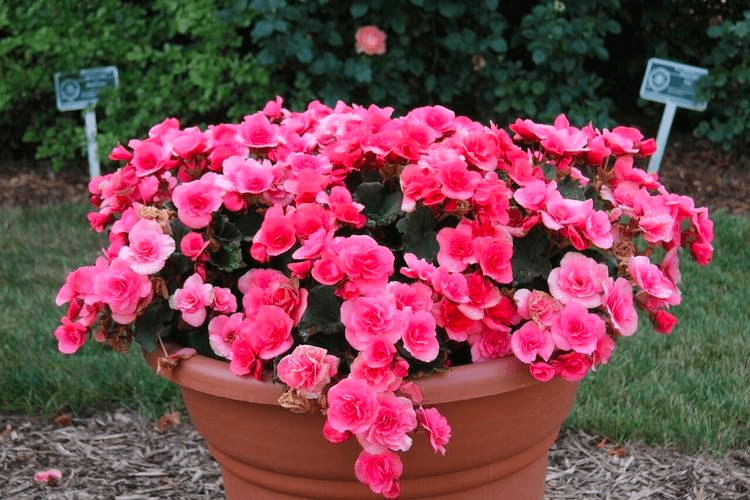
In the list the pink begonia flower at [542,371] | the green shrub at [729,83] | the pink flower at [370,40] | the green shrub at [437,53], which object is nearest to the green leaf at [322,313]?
Result: the pink begonia flower at [542,371]

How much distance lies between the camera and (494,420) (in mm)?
1599

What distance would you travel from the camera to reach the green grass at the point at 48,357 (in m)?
2.79

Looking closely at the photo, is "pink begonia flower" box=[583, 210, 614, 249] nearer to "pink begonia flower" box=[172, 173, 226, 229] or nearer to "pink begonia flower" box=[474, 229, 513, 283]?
"pink begonia flower" box=[474, 229, 513, 283]

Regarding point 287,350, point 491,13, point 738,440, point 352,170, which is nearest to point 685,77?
point 491,13

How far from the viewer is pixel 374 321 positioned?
1441mm

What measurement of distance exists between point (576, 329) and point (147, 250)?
688mm

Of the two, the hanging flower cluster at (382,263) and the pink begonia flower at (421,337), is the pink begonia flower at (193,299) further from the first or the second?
the pink begonia flower at (421,337)

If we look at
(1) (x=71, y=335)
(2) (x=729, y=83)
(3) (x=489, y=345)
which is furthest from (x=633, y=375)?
(2) (x=729, y=83)

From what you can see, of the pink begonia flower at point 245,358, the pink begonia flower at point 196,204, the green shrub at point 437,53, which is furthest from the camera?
the green shrub at point 437,53

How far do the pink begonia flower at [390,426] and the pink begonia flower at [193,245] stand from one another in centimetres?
39

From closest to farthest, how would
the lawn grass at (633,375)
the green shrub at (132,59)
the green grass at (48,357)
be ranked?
the lawn grass at (633,375), the green grass at (48,357), the green shrub at (132,59)

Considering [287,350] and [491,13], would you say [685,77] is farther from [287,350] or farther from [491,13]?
[287,350]

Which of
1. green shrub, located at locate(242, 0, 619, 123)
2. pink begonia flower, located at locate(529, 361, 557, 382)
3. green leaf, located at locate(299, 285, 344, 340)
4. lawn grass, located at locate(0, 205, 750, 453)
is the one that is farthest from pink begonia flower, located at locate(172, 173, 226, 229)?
green shrub, located at locate(242, 0, 619, 123)

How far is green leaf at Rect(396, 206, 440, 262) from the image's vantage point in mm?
1615
